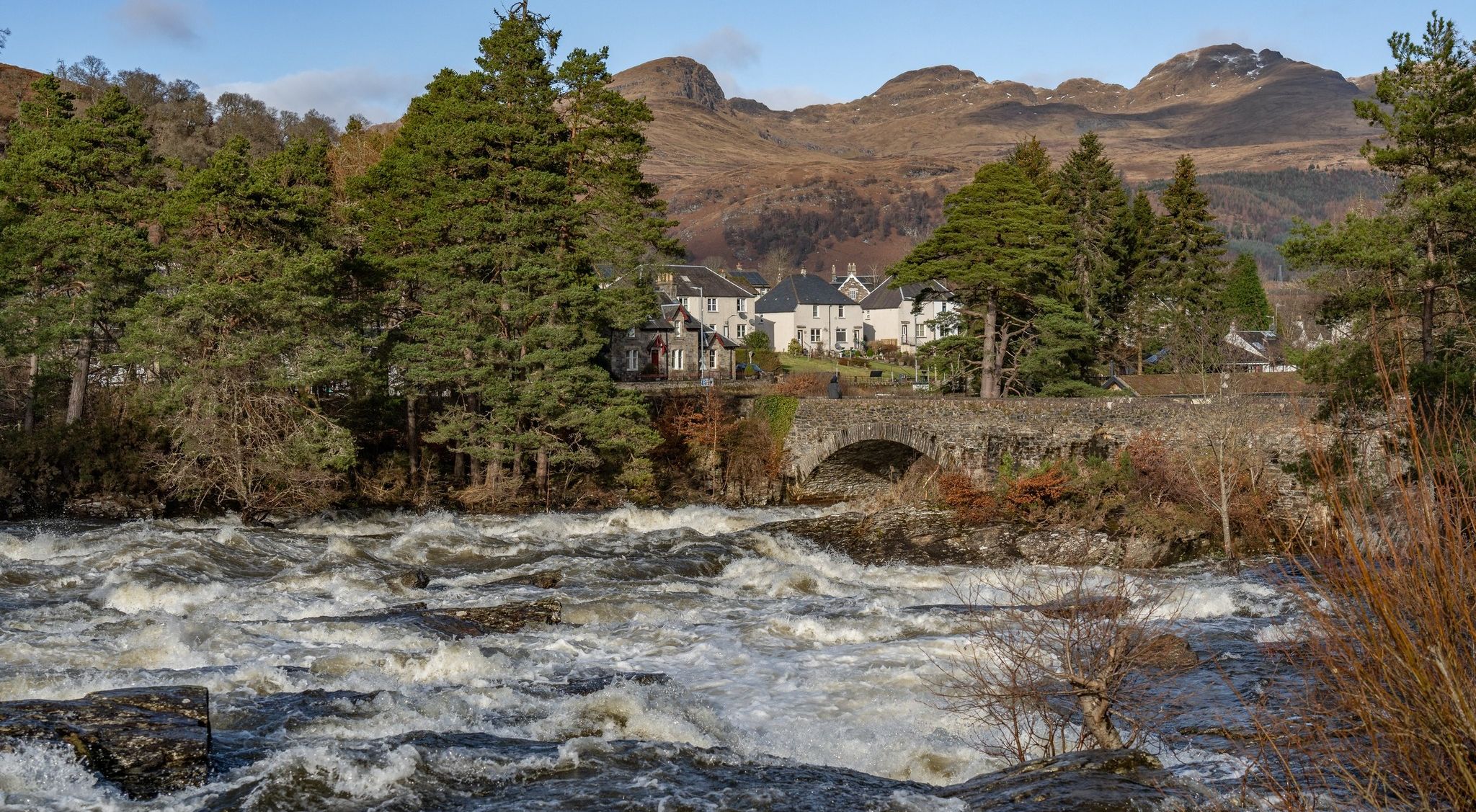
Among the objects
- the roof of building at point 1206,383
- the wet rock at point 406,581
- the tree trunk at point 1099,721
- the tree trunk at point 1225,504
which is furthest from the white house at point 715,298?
the tree trunk at point 1099,721

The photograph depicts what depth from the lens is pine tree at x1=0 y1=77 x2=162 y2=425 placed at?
33.4 meters

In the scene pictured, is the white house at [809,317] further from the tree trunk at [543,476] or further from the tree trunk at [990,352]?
the tree trunk at [543,476]

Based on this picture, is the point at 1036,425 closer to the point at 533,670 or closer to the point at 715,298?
the point at 533,670

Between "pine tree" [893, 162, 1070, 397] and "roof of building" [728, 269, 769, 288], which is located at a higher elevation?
"roof of building" [728, 269, 769, 288]

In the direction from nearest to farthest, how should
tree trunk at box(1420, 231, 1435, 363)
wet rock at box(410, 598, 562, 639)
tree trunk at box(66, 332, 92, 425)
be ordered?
wet rock at box(410, 598, 562, 639), tree trunk at box(1420, 231, 1435, 363), tree trunk at box(66, 332, 92, 425)

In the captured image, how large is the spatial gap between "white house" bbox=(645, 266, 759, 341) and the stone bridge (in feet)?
168

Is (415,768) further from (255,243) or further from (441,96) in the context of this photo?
(441,96)

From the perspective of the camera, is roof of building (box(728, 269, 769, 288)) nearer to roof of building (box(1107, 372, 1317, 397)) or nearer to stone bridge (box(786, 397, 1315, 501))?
roof of building (box(1107, 372, 1317, 397))

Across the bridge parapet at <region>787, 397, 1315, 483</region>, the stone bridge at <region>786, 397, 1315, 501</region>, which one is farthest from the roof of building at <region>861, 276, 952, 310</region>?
the bridge parapet at <region>787, 397, 1315, 483</region>

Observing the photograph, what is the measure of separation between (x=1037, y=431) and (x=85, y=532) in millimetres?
24274

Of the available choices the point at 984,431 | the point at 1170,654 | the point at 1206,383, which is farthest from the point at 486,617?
the point at 1206,383

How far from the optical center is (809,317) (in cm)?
10025

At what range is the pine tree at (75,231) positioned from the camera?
110 ft

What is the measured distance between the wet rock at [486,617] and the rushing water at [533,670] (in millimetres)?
424
